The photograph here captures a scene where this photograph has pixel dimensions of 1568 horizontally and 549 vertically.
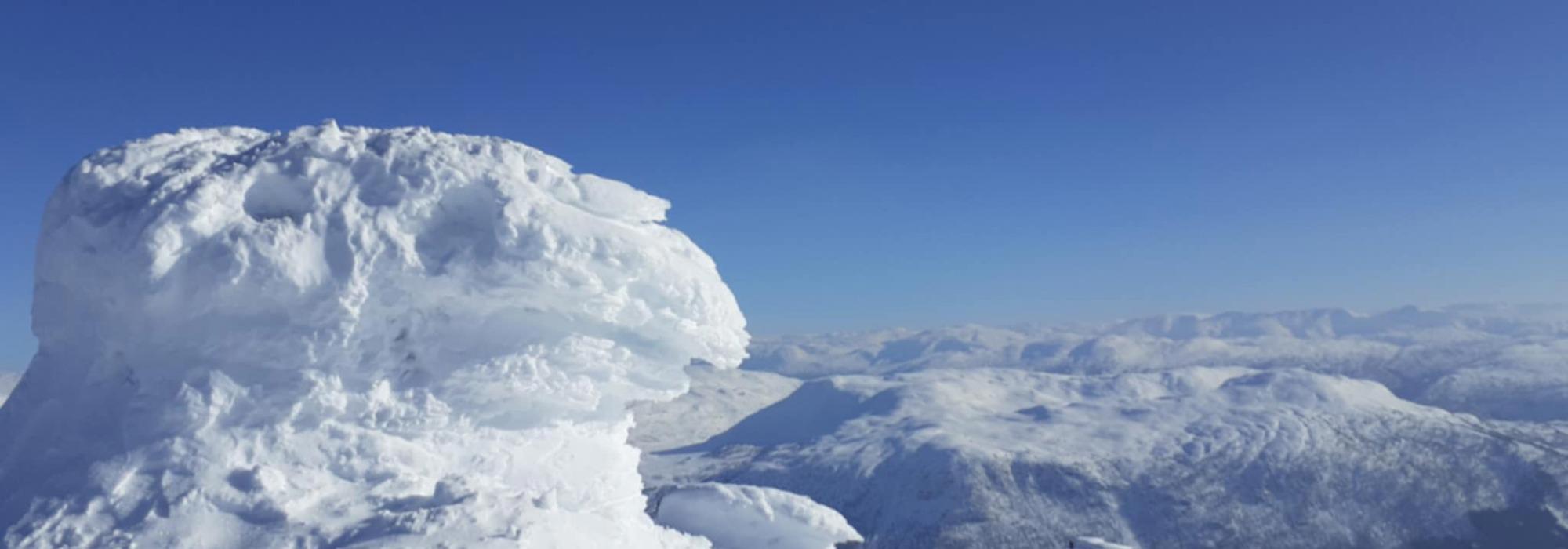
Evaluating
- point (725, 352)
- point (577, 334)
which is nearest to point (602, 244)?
point (577, 334)

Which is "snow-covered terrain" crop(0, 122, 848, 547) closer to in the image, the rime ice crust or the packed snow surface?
the rime ice crust

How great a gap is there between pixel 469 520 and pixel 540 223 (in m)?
4.82

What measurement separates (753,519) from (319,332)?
12.3m

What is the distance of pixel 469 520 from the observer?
1409cm

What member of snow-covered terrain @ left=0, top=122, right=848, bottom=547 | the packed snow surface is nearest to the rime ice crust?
snow-covered terrain @ left=0, top=122, right=848, bottom=547

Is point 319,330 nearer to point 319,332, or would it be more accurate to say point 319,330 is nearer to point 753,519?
point 319,332

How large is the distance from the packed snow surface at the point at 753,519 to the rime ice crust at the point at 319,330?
244 inches

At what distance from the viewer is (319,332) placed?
48.9ft

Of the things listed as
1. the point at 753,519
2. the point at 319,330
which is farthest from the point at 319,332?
the point at 753,519

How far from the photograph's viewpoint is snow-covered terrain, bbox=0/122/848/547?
1403 cm

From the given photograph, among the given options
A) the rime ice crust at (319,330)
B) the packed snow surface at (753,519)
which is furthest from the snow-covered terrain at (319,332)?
the packed snow surface at (753,519)

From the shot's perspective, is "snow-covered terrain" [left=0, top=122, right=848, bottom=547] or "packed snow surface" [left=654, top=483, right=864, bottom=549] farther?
"packed snow surface" [left=654, top=483, right=864, bottom=549]

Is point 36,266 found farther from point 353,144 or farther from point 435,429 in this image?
point 435,429

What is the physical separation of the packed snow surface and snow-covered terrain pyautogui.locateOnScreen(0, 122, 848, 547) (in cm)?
613
